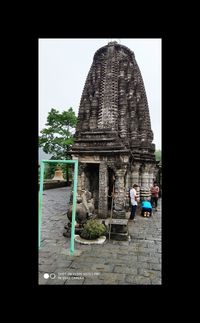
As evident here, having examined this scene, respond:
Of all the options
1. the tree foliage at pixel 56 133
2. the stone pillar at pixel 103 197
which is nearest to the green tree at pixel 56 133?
the tree foliage at pixel 56 133

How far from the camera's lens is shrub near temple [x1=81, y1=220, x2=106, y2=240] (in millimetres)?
6395

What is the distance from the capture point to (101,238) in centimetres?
659

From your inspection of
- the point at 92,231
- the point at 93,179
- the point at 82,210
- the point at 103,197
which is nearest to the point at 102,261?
the point at 92,231

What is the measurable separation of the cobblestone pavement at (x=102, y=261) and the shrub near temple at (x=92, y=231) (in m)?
0.37

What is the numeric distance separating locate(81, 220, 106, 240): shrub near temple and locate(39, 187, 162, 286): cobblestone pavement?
37 cm

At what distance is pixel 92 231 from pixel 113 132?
15.0 ft

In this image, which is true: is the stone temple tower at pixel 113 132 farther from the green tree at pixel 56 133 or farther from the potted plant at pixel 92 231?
the green tree at pixel 56 133

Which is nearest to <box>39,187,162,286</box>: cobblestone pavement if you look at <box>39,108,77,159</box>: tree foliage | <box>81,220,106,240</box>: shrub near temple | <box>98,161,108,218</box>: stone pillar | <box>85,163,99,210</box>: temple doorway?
<box>81,220,106,240</box>: shrub near temple

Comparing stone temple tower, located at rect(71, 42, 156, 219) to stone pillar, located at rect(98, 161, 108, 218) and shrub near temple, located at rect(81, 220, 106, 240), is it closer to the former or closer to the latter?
stone pillar, located at rect(98, 161, 108, 218)

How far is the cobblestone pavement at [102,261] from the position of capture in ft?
13.7

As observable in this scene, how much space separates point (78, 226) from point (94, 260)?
1.94m

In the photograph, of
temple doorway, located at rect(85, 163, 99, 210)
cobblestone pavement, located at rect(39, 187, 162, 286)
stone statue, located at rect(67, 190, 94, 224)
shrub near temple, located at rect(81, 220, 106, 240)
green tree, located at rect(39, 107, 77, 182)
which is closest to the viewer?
cobblestone pavement, located at rect(39, 187, 162, 286)

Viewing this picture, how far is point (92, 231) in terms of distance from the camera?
6395 millimetres

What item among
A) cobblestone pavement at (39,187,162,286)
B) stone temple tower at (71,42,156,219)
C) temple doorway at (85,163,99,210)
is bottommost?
cobblestone pavement at (39,187,162,286)
